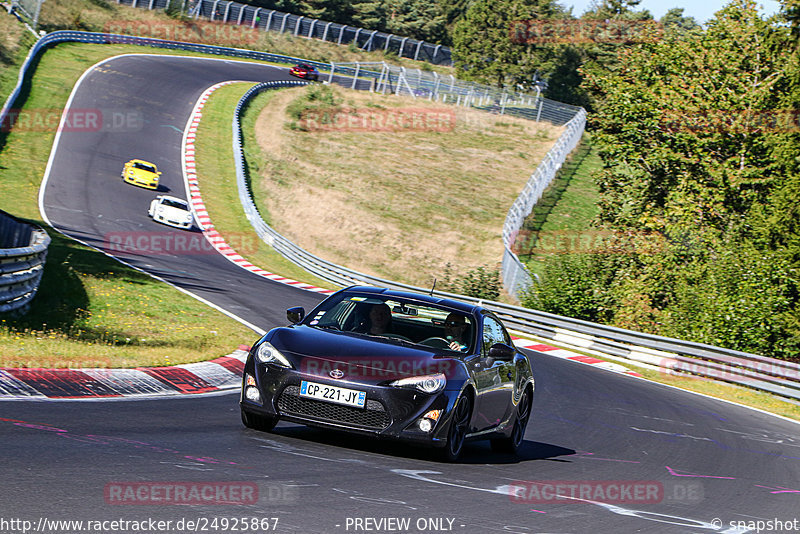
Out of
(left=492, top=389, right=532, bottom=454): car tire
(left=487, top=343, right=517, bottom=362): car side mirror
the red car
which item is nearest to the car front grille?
(left=487, top=343, right=517, bottom=362): car side mirror

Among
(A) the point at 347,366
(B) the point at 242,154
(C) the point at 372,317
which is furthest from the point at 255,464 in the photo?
(B) the point at 242,154

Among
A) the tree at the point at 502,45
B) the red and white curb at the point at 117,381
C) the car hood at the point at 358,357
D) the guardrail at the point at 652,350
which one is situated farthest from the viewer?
the tree at the point at 502,45

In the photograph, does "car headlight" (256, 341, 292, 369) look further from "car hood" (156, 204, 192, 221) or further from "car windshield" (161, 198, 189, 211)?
"car windshield" (161, 198, 189, 211)

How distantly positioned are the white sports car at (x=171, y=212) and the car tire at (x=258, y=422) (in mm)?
26120

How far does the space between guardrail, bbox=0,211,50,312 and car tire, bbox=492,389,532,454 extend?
7148mm

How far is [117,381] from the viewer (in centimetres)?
1008

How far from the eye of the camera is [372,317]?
28.5ft

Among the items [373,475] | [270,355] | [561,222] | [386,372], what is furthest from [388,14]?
[373,475]

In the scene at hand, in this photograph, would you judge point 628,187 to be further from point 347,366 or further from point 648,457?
point 347,366

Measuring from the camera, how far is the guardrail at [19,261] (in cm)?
1300

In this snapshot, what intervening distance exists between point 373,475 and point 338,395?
0.82 m

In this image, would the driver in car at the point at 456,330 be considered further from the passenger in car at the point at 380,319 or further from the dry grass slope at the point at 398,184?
the dry grass slope at the point at 398,184

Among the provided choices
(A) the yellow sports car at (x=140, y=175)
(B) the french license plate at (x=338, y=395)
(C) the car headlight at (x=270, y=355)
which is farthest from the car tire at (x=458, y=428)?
(A) the yellow sports car at (x=140, y=175)

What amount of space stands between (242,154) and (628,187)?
66.6 ft
